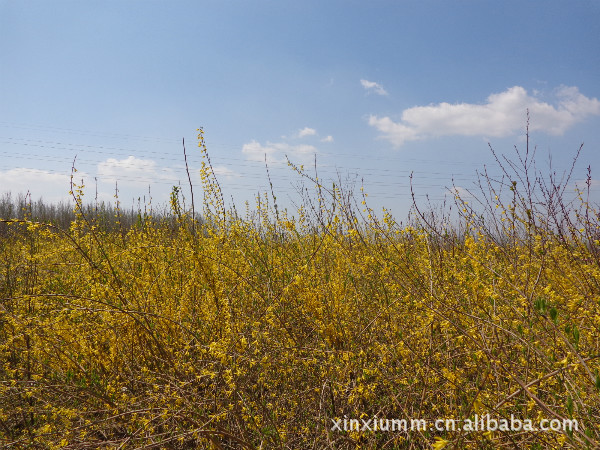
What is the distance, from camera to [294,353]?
2078 millimetres

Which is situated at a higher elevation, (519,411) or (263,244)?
(263,244)

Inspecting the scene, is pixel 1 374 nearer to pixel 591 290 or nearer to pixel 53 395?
pixel 53 395

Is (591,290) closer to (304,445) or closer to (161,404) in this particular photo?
(304,445)

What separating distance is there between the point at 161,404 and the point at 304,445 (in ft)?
2.58

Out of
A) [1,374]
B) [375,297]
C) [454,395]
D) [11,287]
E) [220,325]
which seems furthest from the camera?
[11,287]

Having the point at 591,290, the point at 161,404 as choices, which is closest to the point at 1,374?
the point at 161,404

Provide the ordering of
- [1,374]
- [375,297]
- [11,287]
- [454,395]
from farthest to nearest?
[11,287]
[375,297]
[1,374]
[454,395]

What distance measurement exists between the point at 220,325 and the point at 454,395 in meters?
1.39

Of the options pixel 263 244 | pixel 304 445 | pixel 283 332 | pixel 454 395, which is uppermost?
pixel 263 244

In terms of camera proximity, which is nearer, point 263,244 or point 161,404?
point 161,404

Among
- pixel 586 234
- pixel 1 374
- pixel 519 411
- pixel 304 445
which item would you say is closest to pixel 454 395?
pixel 519 411

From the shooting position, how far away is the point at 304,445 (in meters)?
1.85

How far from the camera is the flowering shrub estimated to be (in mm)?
1575

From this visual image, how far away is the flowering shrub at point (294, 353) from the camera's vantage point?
1575 mm
